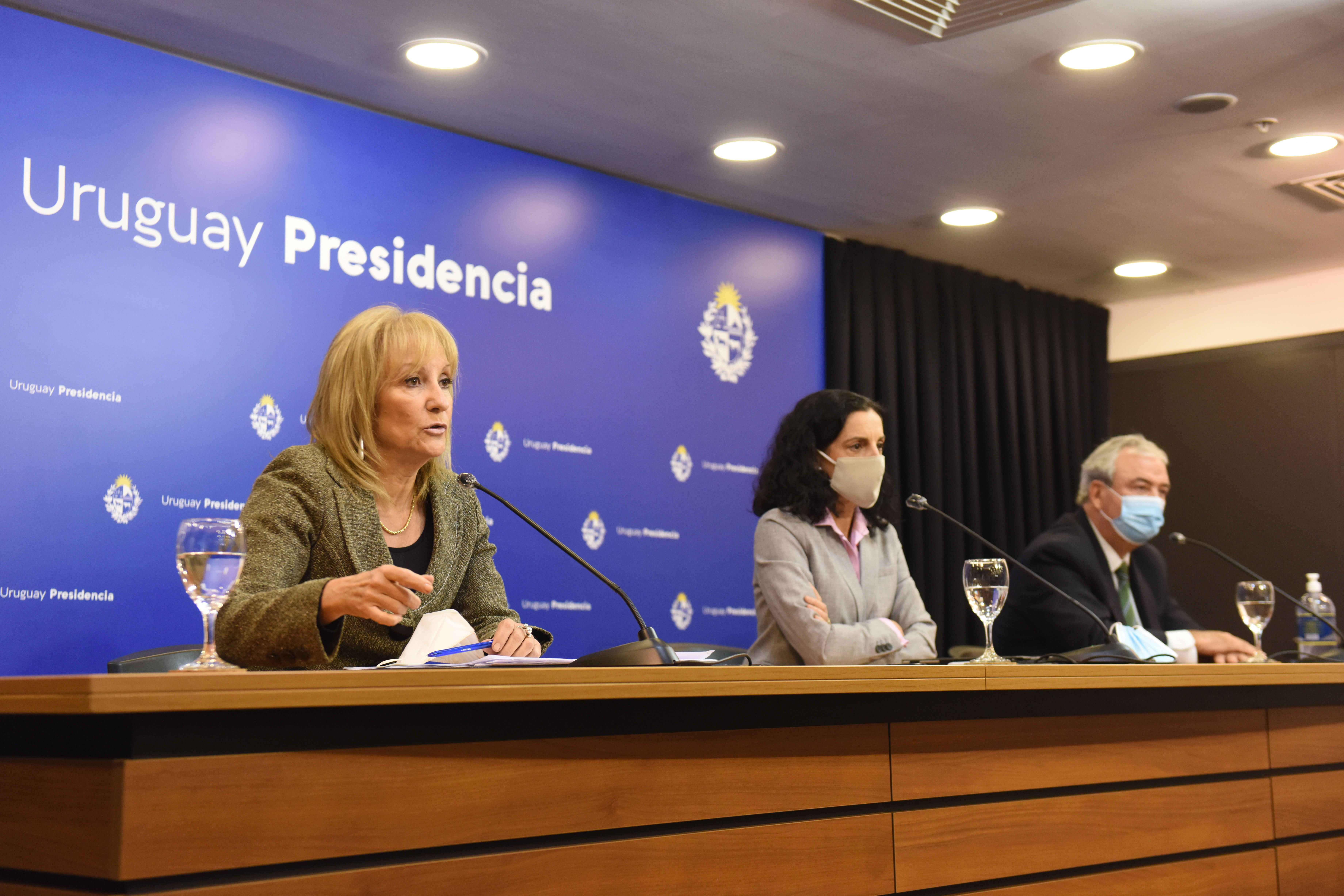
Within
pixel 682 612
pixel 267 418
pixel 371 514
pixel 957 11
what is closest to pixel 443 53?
pixel 267 418

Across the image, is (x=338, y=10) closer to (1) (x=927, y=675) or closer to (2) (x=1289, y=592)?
(1) (x=927, y=675)

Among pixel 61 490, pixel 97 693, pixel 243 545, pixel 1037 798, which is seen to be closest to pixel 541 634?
pixel 243 545

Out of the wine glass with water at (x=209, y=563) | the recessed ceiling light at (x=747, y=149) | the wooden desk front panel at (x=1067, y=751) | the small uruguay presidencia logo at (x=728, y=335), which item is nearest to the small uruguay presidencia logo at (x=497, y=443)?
the small uruguay presidencia logo at (x=728, y=335)

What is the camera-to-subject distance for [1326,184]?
4.91 meters

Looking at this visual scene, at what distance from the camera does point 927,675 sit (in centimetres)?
198

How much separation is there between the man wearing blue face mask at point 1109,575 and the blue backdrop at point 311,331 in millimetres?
1502

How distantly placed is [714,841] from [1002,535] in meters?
4.58

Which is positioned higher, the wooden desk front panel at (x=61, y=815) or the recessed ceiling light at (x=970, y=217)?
the recessed ceiling light at (x=970, y=217)

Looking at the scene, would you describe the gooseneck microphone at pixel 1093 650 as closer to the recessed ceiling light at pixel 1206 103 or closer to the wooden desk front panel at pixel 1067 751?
the wooden desk front panel at pixel 1067 751

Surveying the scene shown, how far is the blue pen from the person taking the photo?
5.53 feet

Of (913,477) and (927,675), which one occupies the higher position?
(913,477)

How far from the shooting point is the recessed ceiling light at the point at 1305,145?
4414mm

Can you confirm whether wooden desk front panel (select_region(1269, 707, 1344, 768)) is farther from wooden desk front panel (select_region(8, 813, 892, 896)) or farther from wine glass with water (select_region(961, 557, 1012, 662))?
wooden desk front panel (select_region(8, 813, 892, 896))

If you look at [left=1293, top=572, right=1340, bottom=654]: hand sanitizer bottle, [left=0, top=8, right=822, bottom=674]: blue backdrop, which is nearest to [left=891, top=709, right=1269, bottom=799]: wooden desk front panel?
[left=1293, top=572, right=1340, bottom=654]: hand sanitizer bottle
